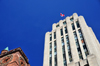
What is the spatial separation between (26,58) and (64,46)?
40.9 ft

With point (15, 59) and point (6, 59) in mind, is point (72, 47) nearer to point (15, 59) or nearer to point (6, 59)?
point (15, 59)

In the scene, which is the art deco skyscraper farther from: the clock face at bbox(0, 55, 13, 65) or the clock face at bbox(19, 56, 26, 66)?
the clock face at bbox(0, 55, 13, 65)

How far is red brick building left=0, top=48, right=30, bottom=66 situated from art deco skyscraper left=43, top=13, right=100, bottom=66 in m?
6.27

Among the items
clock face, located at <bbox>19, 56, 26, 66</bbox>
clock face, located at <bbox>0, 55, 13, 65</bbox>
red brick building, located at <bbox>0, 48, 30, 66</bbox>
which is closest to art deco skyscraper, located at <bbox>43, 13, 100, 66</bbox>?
clock face, located at <bbox>19, 56, 26, 66</bbox>

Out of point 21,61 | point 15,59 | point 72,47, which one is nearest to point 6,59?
point 15,59

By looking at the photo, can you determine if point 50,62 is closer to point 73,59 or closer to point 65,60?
point 65,60

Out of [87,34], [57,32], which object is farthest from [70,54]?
[57,32]

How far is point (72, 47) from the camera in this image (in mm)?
43281

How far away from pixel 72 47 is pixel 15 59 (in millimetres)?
16531

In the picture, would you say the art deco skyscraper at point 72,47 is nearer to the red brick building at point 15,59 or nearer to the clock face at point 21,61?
the clock face at point 21,61

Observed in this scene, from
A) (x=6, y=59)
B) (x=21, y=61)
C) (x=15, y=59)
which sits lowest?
(x=15, y=59)

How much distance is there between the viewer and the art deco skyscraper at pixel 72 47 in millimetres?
35625

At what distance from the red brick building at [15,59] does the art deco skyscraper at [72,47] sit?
20.6ft

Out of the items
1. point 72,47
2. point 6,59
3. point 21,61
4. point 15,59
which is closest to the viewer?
point 15,59
